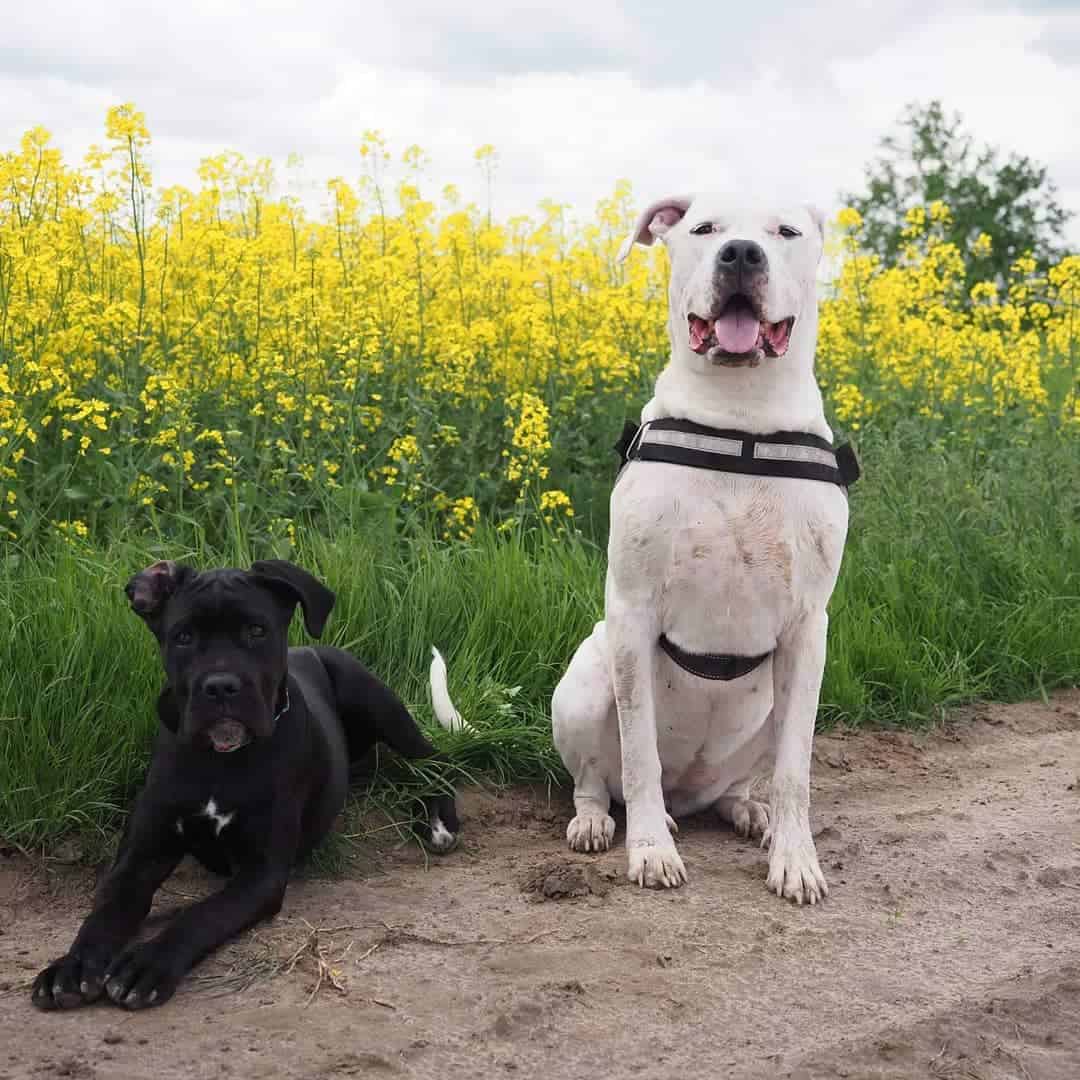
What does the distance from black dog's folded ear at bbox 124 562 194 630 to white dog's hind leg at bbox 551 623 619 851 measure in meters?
1.23

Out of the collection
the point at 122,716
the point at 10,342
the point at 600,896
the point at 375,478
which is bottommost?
the point at 600,896

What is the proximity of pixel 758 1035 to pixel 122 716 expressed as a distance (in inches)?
82.8

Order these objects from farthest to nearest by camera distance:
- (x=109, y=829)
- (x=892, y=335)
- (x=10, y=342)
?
(x=892, y=335), (x=10, y=342), (x=109, y=829)

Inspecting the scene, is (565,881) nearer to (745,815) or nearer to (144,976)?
(745,815)

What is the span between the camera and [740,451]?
370 cm

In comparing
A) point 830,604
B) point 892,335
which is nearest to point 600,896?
point 830,604

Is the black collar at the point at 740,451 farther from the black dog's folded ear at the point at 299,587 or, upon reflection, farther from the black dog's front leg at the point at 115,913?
the black dog's front leg at the point at 115,913

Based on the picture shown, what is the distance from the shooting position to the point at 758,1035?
2.91 metres

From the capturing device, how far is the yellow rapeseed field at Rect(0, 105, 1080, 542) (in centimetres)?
546

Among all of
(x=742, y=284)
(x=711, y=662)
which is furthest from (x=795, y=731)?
(x=742, y=284)

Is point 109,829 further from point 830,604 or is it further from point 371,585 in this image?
point 830,604

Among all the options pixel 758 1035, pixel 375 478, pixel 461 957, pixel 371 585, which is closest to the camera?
pixel 758 1035

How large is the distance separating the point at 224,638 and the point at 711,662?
134 centimetres

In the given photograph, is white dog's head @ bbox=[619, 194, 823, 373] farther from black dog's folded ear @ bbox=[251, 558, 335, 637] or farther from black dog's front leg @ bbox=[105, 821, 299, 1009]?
black dog's front leg @ bbox=[105, 821, 299, 1009]
